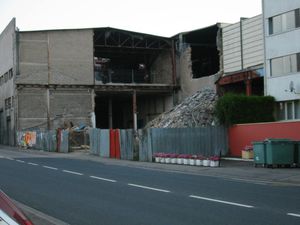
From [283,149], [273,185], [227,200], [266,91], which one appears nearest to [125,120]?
[266,91]

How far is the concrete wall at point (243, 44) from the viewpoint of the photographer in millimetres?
41938

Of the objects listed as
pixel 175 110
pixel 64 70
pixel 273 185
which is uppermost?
pixel 64 70

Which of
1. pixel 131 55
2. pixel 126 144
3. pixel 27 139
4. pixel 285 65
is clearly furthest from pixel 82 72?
pixel 285 65

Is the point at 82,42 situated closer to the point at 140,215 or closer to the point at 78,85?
the point at 78,85

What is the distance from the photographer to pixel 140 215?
34.8 ft

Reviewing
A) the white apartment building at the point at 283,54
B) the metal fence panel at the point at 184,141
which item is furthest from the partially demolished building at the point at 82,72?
the metal fence panel at the point at 184,141

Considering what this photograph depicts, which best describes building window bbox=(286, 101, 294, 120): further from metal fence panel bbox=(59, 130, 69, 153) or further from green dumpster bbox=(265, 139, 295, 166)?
metal fence panel bbox=(59, 130, 69, 153)

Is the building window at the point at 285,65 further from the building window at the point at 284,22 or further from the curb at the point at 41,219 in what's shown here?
the curb at the point at 41,219

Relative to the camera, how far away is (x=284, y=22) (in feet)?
117

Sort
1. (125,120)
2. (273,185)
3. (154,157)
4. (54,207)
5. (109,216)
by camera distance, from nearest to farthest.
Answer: (109,216) → (54,207) → (273,185) → (154,157) → (125,120)

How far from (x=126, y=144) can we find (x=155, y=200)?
20286 mm

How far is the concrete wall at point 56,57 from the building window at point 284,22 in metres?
26.0

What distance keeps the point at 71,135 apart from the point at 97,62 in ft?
48.3

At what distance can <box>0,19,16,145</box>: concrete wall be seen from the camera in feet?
191
